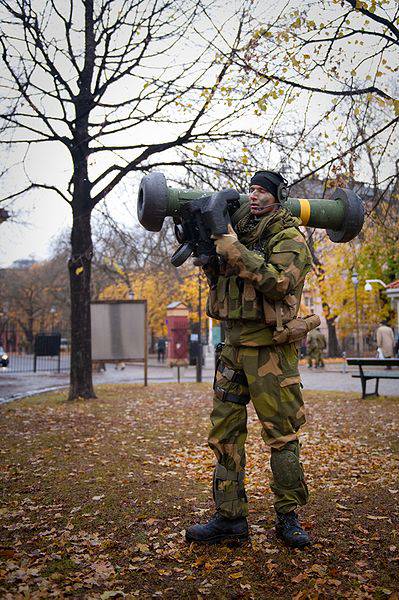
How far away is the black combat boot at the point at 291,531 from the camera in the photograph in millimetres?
3623

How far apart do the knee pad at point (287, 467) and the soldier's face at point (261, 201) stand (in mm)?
1445

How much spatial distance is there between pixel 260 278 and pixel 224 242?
0.30 meters

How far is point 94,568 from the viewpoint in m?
3.41

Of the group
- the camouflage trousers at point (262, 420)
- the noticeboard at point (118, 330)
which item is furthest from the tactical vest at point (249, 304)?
the noticeboard at point (118, 330)

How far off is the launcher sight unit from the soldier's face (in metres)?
0.09

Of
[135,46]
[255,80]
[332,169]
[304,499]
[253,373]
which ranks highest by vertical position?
[135,46]

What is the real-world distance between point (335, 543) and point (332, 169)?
533 cm

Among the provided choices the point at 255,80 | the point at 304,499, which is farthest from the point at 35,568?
the point at 255,80

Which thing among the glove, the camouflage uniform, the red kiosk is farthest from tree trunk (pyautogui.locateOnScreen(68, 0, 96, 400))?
the red kiosk

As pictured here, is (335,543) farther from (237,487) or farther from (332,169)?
(332,169)

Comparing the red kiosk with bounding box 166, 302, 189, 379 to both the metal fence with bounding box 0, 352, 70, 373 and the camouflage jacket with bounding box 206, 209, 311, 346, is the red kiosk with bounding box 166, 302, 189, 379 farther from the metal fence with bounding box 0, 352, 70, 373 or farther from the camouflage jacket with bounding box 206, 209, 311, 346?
the camouflage jacket with bounding box 206, 209, 311, 346

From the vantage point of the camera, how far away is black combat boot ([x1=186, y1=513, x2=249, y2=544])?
146 inches

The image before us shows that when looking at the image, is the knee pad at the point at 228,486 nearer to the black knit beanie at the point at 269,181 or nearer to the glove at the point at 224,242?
the glove at the point at 224,242

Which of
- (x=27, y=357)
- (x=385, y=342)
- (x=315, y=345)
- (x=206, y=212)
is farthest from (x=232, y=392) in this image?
(x=27, y=357)
